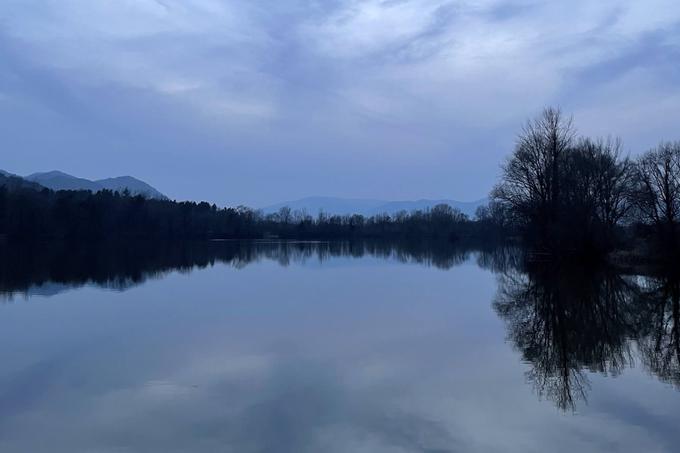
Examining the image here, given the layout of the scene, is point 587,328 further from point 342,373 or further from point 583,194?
point 583,194

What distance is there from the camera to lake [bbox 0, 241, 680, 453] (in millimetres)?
7918

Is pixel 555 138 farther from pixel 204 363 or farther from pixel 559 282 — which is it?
pixel 204 363

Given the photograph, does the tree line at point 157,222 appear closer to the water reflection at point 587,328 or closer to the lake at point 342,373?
the lake at point 342,373

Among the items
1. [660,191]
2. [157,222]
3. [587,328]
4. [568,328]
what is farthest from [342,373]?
[157,222]

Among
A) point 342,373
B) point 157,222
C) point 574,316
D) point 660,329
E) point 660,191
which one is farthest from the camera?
point 157,222

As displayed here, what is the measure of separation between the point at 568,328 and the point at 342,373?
745 cm

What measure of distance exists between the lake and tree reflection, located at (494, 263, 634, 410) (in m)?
0.07

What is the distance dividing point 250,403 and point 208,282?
22.2 metres

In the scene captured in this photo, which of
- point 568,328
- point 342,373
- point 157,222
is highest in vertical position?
point 157,222

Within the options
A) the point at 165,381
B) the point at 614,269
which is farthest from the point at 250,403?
the point at 614,269

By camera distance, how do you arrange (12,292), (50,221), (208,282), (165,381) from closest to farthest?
(165,381), (12,292), (208,282), (50,221)

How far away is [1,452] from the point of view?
728 cm

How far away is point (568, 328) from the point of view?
15.6 metres

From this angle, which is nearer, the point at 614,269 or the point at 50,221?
the point at 614,269
